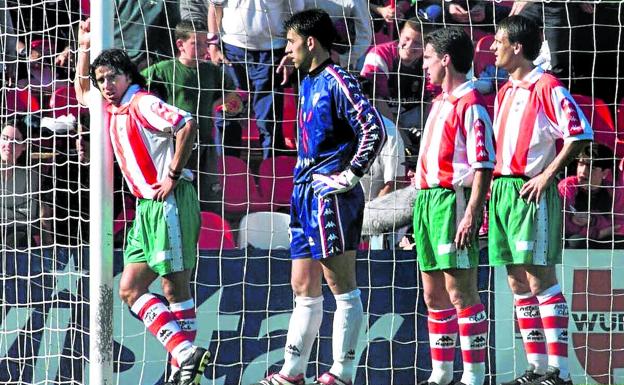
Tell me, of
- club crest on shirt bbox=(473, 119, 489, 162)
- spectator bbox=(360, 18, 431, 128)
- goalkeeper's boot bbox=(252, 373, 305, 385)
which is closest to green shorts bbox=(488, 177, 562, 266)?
club crest on shirt bbox=(473, 119, 489, 162)

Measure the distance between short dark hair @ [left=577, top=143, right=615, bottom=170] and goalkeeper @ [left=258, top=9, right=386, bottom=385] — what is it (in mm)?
2600

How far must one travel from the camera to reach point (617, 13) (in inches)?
329

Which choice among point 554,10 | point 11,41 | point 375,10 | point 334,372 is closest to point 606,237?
point 554,10

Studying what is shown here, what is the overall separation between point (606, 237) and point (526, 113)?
1972mm

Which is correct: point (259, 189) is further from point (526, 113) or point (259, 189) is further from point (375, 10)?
point (526, 113)

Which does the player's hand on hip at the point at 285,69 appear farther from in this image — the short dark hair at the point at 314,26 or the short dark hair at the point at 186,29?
the short dark hair at the point at 314,26

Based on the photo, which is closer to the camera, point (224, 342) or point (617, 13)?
point (224, 342)

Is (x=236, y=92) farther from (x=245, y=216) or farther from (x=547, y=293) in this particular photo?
(x=547, y=293)

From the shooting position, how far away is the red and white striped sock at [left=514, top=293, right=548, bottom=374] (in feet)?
20.5

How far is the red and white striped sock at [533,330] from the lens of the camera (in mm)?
6238

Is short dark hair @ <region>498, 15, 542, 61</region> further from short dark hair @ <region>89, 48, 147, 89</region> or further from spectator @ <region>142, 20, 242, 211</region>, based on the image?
spectator @ <region>142, 20, 242, 211</region>

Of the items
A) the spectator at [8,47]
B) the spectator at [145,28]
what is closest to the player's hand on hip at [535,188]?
the spectator at [145,28]

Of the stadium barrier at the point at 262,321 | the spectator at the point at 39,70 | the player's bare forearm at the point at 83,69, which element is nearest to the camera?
the player's bare forearm at the point at 83,69

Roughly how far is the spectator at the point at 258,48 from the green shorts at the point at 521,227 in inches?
83.0
